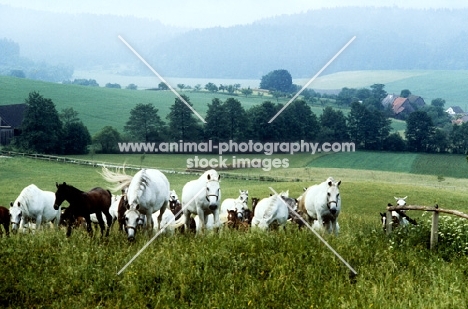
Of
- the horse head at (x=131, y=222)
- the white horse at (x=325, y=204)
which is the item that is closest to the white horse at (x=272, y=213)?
the white horse at (x=325, y=204)

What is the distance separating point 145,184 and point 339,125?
7508 centimetres

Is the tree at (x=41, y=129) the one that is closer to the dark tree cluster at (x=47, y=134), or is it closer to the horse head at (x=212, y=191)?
the dark tree cluster at (x=47, y=134)

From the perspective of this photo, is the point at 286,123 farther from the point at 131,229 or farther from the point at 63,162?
the point at 131,229

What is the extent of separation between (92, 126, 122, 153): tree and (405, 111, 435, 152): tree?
43459mm

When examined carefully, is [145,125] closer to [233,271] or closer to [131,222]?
[131,222]


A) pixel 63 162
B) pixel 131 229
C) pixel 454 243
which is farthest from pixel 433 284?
pixel 63 162

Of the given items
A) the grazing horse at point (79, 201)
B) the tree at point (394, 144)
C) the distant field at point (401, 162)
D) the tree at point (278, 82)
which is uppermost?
the tree at point (278, 82)

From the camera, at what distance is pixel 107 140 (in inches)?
2805

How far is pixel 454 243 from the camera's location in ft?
44.8

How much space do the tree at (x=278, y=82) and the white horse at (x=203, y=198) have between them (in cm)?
11700

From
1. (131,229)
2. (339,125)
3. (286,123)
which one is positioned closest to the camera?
(131,229)

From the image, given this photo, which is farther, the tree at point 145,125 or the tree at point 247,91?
the tree at point 247,91

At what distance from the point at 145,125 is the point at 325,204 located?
68184mm

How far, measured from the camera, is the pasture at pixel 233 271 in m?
11.4
